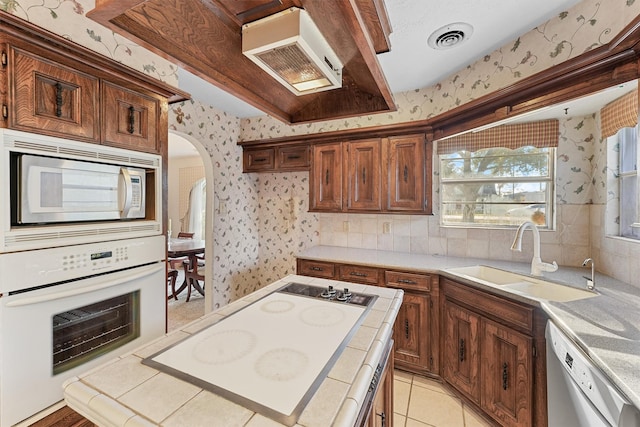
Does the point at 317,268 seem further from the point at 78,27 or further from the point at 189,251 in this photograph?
the point at 78,27

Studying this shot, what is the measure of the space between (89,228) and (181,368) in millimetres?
1014

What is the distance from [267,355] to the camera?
846 millimetres

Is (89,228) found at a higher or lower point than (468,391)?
higher

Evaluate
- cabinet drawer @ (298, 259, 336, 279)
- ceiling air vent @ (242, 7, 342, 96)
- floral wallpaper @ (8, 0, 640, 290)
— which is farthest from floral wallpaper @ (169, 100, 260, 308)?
ceiling air vent @ (242, 7, 342, 96)

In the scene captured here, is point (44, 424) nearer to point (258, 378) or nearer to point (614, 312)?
point (258, 378)

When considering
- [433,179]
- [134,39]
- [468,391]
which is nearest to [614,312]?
[468,391]

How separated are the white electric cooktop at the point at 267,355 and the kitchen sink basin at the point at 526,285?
4.14ft

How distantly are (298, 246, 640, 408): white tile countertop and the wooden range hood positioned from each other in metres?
1.20

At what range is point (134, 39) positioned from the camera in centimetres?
60

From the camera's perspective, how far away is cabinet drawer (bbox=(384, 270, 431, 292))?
220 cm

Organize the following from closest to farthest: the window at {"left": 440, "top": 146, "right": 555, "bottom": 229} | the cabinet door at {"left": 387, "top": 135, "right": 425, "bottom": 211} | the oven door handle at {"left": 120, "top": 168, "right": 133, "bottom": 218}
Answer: the oven door handle at {"left": 120, "top": 168, "right": 133, "bottom": 218} < the window at {"left": 440, "top": 146, "right": 555, "bottom": 229} < the cabinet door at {"left": 387, "top": 135, "right": 425, "bottom": 211}

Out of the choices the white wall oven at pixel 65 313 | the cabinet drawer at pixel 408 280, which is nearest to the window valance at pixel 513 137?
the cabinet drawer at pixel 408 280

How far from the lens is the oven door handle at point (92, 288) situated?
1100 mm

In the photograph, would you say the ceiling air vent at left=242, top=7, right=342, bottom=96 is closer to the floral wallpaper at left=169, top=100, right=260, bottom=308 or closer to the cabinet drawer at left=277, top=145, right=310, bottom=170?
the cabinet drawer at left=277, top=145, right=310, bottom=170
